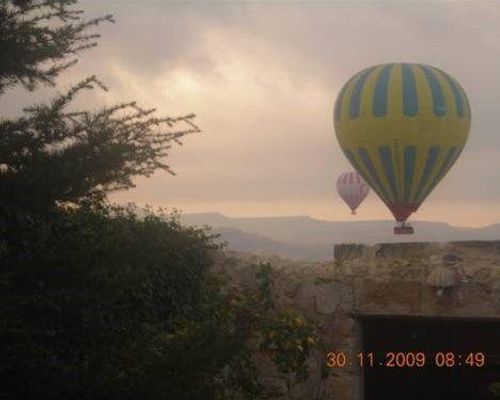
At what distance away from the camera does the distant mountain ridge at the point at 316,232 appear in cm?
12431

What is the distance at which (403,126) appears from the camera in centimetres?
1702

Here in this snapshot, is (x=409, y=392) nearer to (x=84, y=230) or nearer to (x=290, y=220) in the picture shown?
(x=84, y=230)

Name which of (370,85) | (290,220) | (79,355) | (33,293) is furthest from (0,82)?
(290,220)

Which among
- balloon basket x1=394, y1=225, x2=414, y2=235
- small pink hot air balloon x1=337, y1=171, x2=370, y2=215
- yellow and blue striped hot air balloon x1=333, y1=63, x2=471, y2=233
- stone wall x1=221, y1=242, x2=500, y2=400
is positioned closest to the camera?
stone wall x1=221, y1=242, x2=500, y2=400

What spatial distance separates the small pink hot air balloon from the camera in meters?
30.2

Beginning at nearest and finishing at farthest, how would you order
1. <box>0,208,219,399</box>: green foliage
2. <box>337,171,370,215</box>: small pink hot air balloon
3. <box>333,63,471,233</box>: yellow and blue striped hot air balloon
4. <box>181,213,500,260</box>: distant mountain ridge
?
1. <box>0,208,219,399</box>: green foliage
2. <box>333,63,471,233</box>: yellow and blue striped hot air balloon
3. <box>337,171,370,215</box>: small pink hot air balloon
4. <box>181,213,500,260</box>: distant mountain ridge

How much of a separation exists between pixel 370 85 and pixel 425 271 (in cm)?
934

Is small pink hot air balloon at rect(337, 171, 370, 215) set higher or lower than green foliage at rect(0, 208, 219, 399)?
higher

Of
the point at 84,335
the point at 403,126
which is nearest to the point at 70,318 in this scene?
the point at 84,335

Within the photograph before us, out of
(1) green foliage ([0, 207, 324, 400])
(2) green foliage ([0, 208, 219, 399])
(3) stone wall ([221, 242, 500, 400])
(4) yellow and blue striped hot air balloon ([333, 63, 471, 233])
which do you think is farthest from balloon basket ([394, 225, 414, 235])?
(2) green foliage ([0, 208, 219, 399])

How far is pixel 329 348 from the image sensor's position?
28.1 ft

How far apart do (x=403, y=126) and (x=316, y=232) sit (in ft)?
514

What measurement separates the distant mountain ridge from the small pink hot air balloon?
86.8m

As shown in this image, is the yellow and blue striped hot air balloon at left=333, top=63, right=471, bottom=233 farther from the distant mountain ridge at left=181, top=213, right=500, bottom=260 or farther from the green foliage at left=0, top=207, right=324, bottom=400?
the distant mountain ridge at left=181, top=213, right=500, bottom=260
